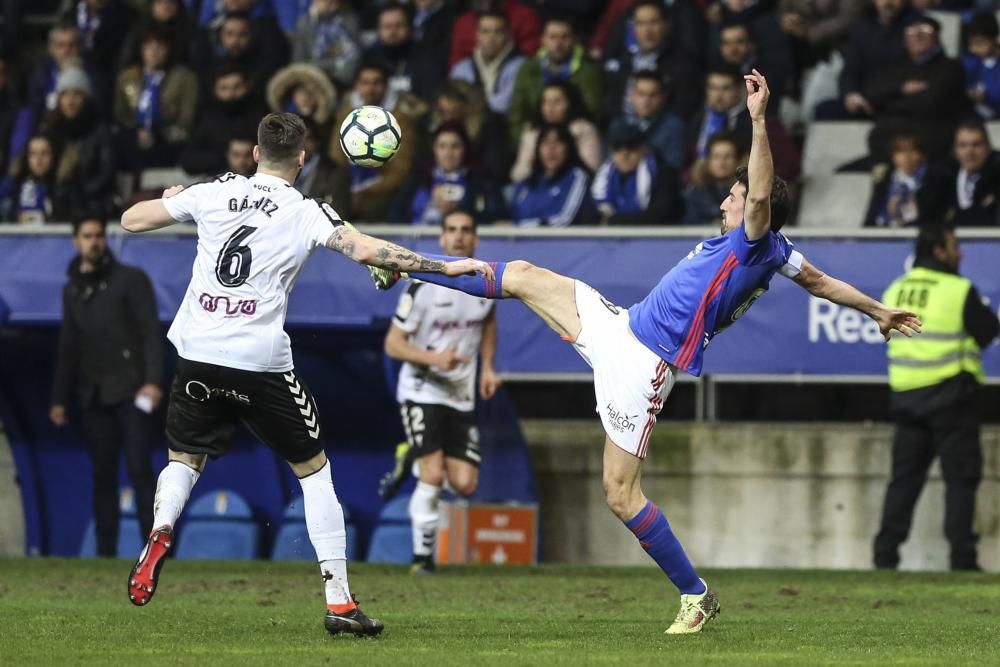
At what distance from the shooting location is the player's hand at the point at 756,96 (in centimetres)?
798

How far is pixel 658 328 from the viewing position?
28.5ft

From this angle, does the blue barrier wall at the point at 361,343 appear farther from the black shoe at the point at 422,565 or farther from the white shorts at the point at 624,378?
the white shorts at the point at 624,378

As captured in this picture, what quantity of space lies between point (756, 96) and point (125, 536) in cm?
889

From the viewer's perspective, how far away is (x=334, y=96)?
1658 cm

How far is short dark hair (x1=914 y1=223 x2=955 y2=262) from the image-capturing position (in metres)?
13.4

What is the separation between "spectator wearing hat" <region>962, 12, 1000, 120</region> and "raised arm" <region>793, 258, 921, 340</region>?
7547 millimetres

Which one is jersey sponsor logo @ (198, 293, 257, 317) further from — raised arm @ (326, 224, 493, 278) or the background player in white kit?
the background player in white kit

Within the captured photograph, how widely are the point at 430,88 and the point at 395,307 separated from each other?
379cm

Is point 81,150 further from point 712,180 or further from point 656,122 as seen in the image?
point 712,180

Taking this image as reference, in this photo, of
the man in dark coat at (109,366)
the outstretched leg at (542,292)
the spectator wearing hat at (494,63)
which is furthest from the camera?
the spectator wearing hat at (494,63)

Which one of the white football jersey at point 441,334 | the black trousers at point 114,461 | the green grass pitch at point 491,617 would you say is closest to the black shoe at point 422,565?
the green grass pitch at point 491,617

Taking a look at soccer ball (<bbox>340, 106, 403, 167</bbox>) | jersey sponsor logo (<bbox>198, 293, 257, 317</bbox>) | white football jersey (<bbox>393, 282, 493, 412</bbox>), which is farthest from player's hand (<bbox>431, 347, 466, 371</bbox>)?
jersey sponsor logo (<bbox>198, 293, 257, 317</bbox>)

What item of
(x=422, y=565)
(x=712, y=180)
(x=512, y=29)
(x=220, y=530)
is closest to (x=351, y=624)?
(x=422, y=565)

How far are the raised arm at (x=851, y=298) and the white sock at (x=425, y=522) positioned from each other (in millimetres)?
4599
